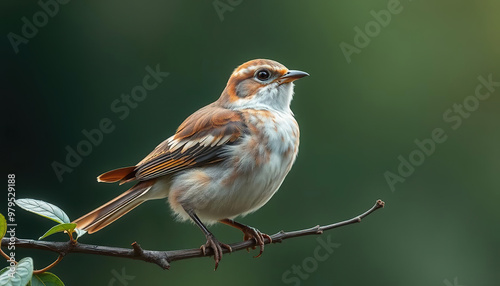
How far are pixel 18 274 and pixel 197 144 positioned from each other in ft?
6.82

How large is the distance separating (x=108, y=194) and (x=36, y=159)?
1.25m

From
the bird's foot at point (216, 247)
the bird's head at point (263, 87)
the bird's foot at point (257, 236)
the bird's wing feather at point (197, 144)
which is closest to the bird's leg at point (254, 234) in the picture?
the bird's foot at point (257, 236)

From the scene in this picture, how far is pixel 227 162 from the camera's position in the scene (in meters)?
4.33

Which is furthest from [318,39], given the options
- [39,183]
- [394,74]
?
[39,183]

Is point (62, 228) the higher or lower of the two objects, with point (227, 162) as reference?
higher

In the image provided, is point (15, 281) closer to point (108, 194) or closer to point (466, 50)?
point (108, 194)

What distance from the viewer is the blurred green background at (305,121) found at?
10.9m

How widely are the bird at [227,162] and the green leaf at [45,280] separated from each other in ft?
3.64

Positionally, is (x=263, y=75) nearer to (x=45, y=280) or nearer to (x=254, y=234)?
(x=254, y=234)

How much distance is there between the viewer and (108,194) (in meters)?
11.4

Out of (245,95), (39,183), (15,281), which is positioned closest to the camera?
(15,281)

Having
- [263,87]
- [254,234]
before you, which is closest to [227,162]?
[254,234]

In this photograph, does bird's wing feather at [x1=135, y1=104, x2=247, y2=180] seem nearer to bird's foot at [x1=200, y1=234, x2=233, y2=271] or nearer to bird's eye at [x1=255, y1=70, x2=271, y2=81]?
bird's eye at [x1=255, y1=70, x2=271, y2=81]

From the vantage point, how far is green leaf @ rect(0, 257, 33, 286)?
8.34 feet
